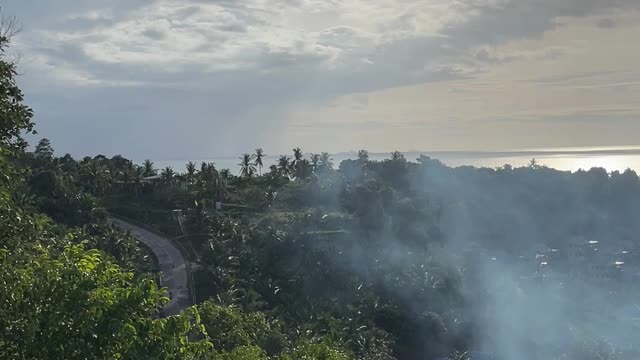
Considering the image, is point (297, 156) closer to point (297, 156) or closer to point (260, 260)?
point (297, 156)

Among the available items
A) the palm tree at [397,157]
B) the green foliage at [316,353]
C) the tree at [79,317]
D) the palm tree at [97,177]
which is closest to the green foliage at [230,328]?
the green foliage at [316,353]

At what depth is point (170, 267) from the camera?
2055 inches

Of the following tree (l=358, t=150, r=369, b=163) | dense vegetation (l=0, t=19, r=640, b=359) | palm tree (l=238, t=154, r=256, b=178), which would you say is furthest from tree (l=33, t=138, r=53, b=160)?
tree (l=358, t=150, r=369, b=163)

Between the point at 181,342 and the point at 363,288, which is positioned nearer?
the point at 181,342

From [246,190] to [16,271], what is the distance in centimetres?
6541

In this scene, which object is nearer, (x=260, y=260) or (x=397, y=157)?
(x=260, y=260)

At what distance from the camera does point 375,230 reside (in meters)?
69.4

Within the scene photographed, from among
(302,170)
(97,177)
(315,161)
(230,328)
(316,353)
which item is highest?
(315,161)

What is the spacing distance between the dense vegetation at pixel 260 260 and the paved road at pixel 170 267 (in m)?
1.33

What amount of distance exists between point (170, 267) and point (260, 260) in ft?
25.4

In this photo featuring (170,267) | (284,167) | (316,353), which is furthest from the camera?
(284,167)

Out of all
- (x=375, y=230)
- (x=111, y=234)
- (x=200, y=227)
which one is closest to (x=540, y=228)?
(x=375, y=230)

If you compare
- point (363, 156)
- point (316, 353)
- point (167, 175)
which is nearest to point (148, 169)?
point (167, 175)

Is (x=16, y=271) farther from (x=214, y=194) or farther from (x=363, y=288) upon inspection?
(x=214, y=194)
